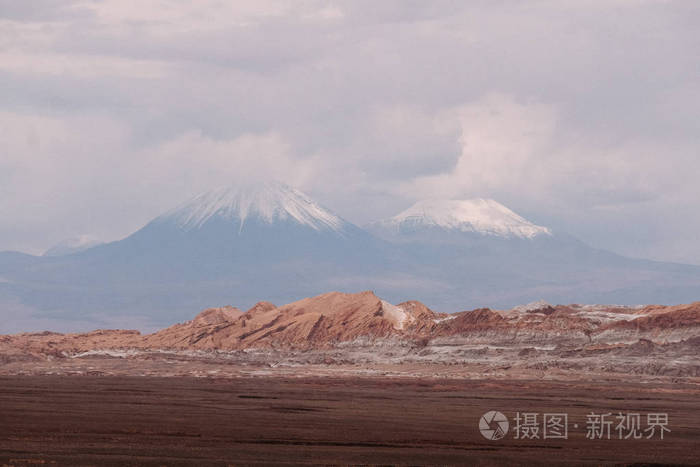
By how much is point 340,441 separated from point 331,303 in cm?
10847

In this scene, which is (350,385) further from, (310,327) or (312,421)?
(310,327)

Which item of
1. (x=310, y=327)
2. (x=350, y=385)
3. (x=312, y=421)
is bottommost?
(x=312, y=421)

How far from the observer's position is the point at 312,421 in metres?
65.3

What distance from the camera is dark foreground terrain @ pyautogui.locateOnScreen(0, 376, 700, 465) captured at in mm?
50000

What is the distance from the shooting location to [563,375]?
10994 centimetres

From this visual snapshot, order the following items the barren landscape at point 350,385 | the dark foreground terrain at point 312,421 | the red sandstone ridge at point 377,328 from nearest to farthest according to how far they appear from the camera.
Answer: the dark foreground terrain at point 312,421
the barren landscape at point 350,385
the red sandstone ridge at point 377,328

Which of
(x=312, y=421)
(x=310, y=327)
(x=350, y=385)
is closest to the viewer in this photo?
(x=312, y=421)

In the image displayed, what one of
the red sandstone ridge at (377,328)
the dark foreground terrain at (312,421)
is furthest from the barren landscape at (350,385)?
the red sandstone ridge at (377,328)

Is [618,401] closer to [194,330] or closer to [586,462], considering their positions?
[586,462]

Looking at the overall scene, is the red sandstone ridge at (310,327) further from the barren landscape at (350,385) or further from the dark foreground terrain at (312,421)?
the dark foreground terrain at (312,421)

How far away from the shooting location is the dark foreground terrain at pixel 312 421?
50000 millimetres

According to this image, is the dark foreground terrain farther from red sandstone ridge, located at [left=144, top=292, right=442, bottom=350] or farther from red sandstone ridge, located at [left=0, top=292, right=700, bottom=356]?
red sandstone ridge, located at [left=144, top=292, right=442, bottom=350]

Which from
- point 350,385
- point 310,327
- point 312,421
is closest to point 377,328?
point 310,327

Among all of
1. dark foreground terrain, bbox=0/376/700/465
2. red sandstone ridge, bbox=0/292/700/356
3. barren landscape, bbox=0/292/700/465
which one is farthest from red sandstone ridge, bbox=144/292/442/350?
dark foreground terrain, bbox=0/376/700/465
